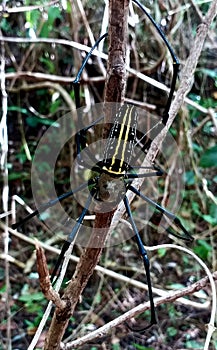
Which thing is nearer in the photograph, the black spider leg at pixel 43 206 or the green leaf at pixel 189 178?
the black spider leg at pixel 43 206

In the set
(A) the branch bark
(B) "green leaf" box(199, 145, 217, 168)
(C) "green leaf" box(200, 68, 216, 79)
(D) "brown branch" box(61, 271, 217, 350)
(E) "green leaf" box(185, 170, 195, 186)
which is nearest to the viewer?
(A) the branch bark

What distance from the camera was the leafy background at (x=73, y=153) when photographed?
167cm

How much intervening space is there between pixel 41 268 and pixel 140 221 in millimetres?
1368

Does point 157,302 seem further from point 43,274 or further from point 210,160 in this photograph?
point 210,160

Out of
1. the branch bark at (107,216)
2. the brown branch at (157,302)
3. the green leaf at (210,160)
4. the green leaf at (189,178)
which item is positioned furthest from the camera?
the green leaf at (189,178)

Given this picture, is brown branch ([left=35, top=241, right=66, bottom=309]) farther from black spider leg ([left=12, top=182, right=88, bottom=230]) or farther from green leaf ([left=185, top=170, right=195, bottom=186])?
green leaf ([left=185, top=170, right=195, bottom=186])

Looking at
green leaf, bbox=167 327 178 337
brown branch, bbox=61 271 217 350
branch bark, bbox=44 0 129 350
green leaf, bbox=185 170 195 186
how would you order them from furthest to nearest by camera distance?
green leaf, bbox=185 170 195 186 < green leaf, bbox=167 327 178 337 < brown branch, bbox=61 271 217 350 < branch bark, bbox=44 0 129 350

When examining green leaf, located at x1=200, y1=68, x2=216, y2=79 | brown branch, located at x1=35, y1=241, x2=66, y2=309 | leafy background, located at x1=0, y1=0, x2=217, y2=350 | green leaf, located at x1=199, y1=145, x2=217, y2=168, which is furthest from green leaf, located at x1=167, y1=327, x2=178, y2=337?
green leaf, located at x1=200, y1=68, x2=216, y2=79

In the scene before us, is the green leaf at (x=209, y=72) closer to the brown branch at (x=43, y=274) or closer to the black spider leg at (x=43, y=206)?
the black spider leg at (x=43, y=206)

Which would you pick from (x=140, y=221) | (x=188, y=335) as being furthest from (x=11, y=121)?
(x=188, y=335)

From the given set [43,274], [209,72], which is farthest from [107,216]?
[209,72]

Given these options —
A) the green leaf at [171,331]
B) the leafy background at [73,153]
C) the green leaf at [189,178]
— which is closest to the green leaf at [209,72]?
the leafy background at [73,153]

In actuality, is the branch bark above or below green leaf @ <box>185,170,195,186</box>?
above

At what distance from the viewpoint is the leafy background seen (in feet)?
5.48
